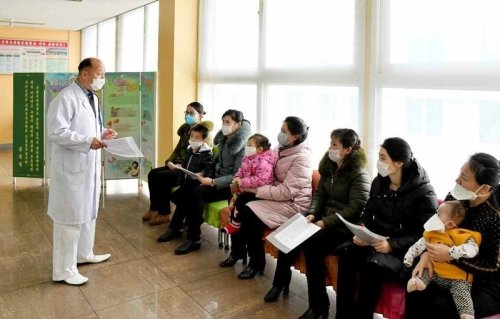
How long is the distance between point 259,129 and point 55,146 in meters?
2.27

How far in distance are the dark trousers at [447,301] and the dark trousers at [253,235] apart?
1323 millimetres

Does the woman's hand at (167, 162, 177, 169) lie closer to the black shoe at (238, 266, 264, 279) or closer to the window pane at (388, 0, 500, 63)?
the black shoe at (238, 266, 264, 279)

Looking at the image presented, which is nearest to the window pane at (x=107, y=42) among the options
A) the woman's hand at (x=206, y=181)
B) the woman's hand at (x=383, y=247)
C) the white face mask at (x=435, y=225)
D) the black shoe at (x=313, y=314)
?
the woman's hand at (x=206, y=181)

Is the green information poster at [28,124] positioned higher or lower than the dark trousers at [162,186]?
higher

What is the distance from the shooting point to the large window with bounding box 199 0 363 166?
3.67m

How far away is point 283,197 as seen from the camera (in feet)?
10.7

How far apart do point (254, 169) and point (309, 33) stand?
1454mm

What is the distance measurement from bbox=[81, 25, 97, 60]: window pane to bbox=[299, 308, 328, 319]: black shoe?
29.2 ft

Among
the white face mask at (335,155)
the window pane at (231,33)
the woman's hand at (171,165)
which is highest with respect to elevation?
the window pane at (231,33)

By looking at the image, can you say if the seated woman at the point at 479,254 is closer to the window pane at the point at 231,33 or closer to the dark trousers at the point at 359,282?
the dark trousers at the point at 359,282

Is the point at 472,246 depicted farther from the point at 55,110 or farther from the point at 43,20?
the point at 43,20

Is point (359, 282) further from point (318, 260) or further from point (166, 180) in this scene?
point (166, 180)

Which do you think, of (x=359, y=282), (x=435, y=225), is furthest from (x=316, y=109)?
(x=435, y=225)

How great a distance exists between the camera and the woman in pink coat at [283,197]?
3240 mm
